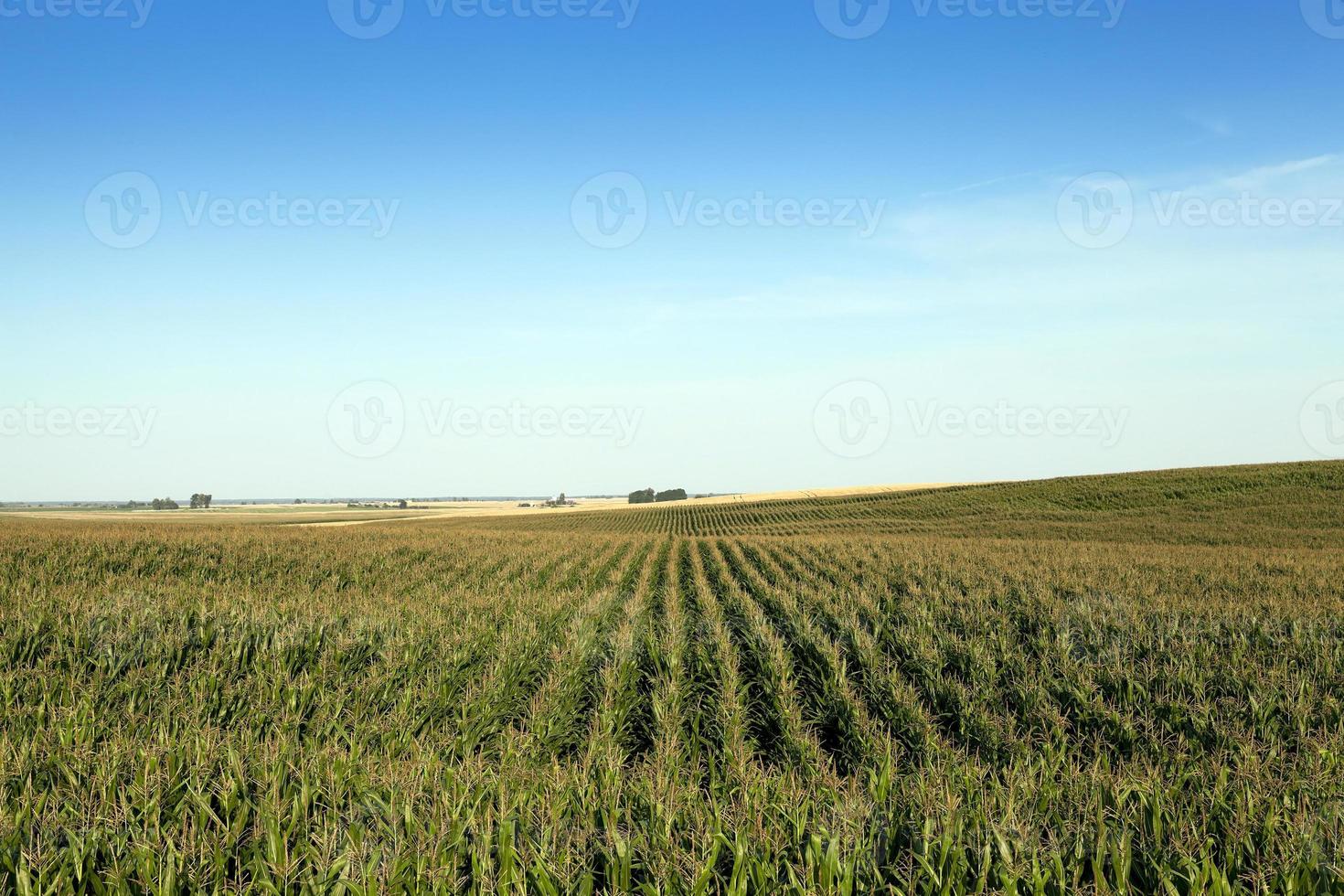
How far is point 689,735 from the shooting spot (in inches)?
312

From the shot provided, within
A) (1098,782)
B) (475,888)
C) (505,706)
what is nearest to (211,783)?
(475,888)

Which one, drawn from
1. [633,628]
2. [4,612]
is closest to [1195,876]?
[633,628]

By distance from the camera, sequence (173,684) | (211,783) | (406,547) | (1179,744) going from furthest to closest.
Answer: (406,547) → (173,684) → (1179,744) → (211,783)

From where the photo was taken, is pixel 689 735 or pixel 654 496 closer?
pixel 689 735

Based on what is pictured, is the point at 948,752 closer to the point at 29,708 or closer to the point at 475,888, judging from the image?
the point at 475,888

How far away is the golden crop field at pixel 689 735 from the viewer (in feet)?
12.4

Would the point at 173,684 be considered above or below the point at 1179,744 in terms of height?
above

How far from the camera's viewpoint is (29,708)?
6.86m

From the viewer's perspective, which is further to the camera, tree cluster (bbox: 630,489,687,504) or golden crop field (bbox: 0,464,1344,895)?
tree cluster (bbox: 630,489,687,504)

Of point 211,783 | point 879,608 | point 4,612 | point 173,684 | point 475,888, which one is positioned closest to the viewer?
point 475,888

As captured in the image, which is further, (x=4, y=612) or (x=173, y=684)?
(x=4, y=612)

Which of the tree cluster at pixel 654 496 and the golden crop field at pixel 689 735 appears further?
the tree cluster at pixel 654 496

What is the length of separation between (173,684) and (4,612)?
18.2 feet

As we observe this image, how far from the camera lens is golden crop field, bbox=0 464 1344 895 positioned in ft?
12.4
